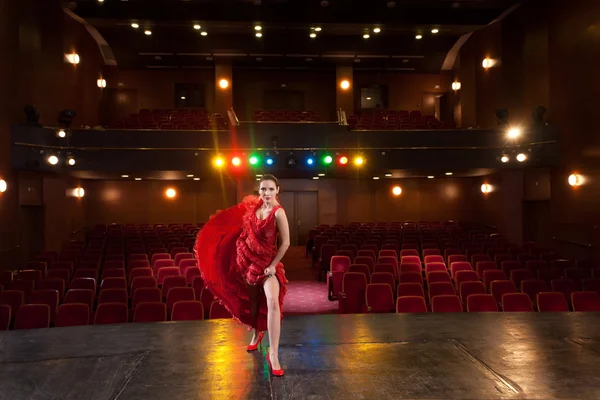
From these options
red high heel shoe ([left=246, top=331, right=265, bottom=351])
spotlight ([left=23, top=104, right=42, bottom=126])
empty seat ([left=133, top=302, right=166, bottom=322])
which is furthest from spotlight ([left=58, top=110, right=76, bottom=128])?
red high heel shoe ([left=246, top=331, right=265, bottom=351])

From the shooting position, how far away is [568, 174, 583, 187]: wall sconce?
9.94 meters

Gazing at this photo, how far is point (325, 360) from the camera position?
11.1 feet

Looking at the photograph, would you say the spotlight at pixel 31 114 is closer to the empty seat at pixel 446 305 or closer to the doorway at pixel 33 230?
the doorway at pixel 33 230

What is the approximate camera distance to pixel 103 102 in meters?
16.9

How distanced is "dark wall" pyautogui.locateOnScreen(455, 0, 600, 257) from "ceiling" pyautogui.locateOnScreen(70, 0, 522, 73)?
1.19 m

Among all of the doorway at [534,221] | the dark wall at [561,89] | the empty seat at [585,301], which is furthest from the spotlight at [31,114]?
the doorway at [534,221]

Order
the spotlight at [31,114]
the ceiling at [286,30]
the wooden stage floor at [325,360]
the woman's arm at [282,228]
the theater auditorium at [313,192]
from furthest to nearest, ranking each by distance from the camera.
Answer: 1. the ceiling at [286,30]
2. the spotlight at [31,114]
3. the theater auditorium at [313,192]
4. the woman's arm at [282,228]
5. the wooden stage floor at [325,360]

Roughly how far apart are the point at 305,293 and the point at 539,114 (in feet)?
23.4

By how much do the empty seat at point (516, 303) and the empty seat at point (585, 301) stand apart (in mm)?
571

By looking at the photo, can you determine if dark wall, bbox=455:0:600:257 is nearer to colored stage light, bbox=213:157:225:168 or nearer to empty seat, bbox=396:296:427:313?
empty seat, bbox=396:296:427:313

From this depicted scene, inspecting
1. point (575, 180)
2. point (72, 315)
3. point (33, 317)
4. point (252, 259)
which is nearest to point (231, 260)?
point (252, 259)

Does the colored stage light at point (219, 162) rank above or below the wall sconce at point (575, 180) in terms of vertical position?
above

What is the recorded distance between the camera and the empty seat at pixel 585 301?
18.2 feet

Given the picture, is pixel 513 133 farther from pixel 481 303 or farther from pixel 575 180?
pixel 481 303
